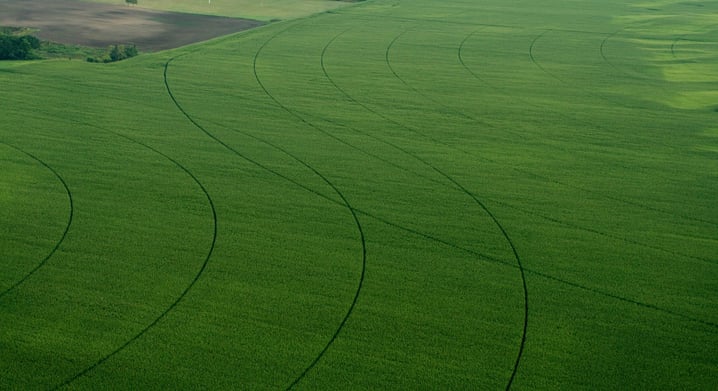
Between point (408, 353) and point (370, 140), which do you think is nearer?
point (408, 353)

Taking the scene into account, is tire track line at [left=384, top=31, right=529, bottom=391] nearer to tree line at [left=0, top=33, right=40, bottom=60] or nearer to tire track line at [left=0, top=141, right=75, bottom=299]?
tire track line at [left=0, top=141, right=75, bottom=299]

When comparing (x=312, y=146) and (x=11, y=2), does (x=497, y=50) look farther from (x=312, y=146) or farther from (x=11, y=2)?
(x=11, y=2)

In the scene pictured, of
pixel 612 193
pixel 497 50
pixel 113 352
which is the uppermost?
A: pixel 497 50

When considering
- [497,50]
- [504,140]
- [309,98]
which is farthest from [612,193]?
[497,50]

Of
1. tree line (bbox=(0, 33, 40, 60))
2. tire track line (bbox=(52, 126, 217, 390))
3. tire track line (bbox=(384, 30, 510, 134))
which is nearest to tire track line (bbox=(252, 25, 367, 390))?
tire track line (bbox=(52, 126, 217, 390))

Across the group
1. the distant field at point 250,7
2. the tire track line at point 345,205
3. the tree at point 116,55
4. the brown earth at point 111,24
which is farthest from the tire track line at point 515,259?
the distant field at point 250,7

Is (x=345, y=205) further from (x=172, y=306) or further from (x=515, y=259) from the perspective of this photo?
(x=172, y=306)

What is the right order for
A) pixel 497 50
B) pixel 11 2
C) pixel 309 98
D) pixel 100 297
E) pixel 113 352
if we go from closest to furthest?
1. pixel 113 352
2. pixel 100 297
3. pixel 309 98
4. pixel 497 50
5. pixel 11 2

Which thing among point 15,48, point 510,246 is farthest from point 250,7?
point 510,246
